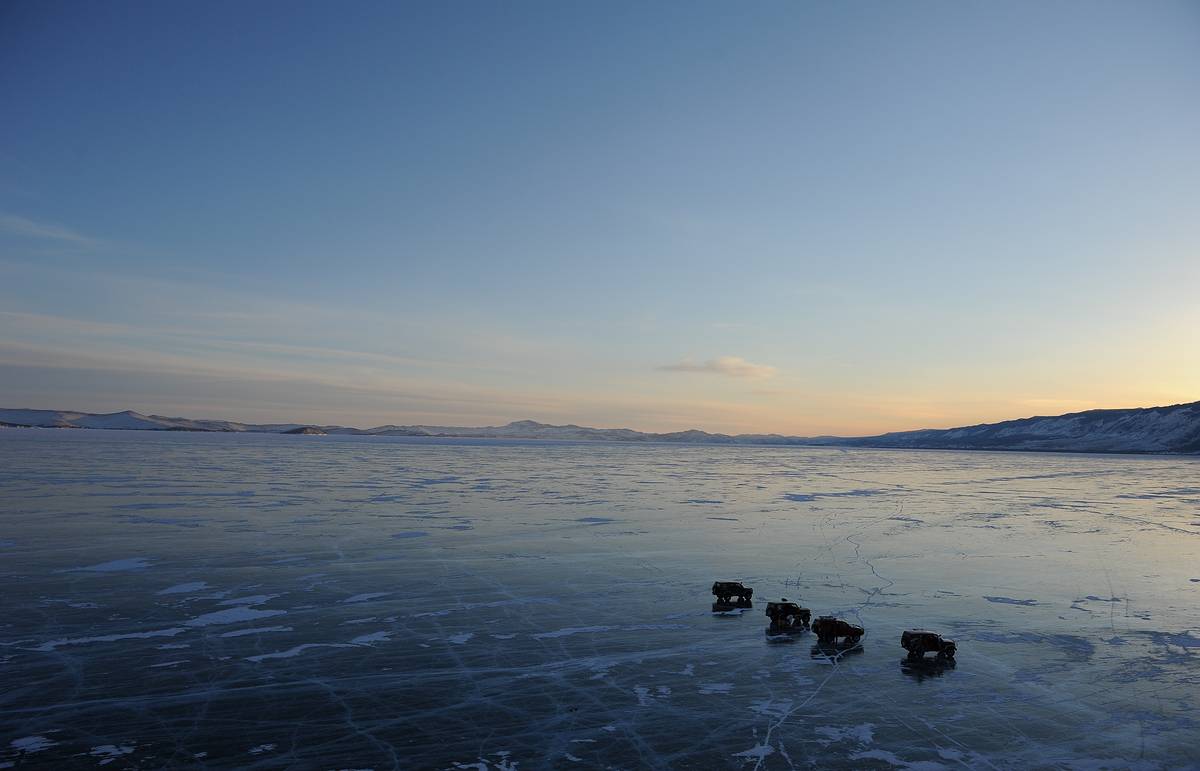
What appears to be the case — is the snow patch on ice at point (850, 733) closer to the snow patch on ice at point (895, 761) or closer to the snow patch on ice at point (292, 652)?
the snow patch on ice at point (895, 761)

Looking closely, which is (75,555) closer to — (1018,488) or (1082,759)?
(1082,759)

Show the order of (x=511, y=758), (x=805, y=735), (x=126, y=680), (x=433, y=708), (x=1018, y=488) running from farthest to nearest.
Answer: (x=1018, y=488), (x=126, y=680), (x=433, y=708), (x=805, y=735), (x=511, y=758)

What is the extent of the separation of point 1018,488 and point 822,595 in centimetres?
3770

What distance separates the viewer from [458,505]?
84.5ft

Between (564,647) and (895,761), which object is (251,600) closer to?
(564,647)

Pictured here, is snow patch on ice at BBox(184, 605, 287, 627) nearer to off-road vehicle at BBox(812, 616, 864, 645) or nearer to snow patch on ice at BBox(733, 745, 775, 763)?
snow patch on ice at BBox(733, 745, 775, 763)

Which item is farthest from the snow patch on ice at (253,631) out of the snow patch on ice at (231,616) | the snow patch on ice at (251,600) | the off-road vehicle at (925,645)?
the off-road vehicle at (925,645)

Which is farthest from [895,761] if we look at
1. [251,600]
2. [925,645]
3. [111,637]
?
[251,600]

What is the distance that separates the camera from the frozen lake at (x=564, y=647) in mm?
6488

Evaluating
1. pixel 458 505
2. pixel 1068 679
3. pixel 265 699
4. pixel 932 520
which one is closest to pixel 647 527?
pixel 458 505

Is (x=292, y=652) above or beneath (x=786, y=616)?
beneath

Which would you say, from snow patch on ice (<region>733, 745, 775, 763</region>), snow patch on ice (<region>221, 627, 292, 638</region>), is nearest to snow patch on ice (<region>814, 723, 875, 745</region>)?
snow patch on ice (<region>733, 745, 775, 763</region>)

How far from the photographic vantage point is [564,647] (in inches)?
369

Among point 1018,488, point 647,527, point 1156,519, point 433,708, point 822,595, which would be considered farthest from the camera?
point 1018,488
